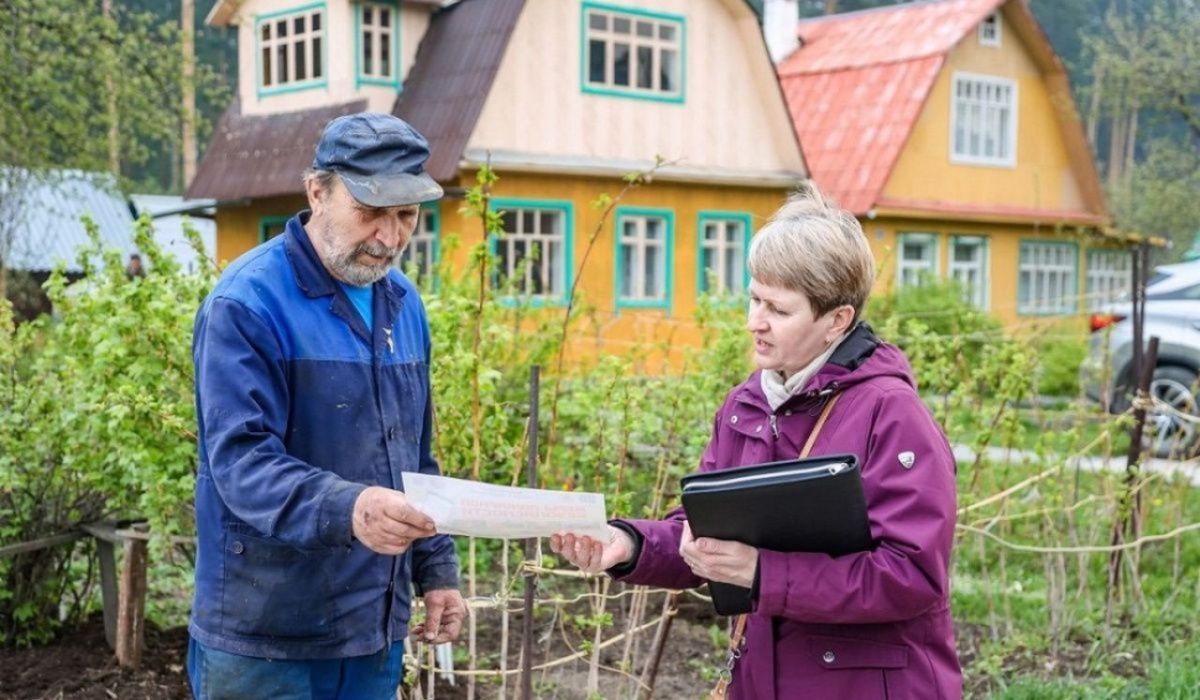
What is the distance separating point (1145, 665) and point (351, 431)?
385cm

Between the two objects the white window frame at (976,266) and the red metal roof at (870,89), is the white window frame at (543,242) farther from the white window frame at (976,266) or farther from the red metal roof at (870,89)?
the white window frame at (976,266)

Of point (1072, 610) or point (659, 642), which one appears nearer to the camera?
point (659, 642)

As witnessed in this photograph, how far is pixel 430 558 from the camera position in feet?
11.0

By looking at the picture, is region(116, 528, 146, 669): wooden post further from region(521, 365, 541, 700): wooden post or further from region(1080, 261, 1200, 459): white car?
region(1080, 261, 1200, 459): white car

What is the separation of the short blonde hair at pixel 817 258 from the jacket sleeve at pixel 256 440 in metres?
0.88

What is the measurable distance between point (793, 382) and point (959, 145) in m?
21.6

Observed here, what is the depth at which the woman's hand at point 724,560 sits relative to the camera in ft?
8.09

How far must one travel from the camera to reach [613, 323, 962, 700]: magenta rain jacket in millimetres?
2400

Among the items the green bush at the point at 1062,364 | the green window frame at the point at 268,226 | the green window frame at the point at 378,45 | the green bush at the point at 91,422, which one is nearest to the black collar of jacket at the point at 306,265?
the green bush at the point at 91,422

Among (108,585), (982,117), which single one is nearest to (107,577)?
(108,585)

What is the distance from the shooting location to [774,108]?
20.3 meters

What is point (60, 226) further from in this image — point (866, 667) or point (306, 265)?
point (866, 667)

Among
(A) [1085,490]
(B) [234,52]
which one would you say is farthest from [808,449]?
(B) [234,52]

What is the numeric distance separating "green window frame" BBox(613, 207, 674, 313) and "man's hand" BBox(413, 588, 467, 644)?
15755 mm
